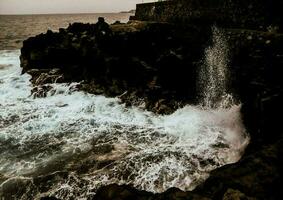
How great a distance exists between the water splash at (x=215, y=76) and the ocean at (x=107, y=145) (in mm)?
72

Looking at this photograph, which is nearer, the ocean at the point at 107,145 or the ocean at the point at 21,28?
the ocean at the point at 107,145

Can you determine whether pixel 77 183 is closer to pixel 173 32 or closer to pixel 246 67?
pixel 246 67

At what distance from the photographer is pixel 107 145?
990cm

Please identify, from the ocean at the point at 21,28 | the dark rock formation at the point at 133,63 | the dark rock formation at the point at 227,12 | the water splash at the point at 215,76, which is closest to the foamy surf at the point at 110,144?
the water splash at the point at 215,76

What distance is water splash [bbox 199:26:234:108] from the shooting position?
42.1ft

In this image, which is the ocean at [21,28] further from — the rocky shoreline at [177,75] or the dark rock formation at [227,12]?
the dark rock formation at [227,12]

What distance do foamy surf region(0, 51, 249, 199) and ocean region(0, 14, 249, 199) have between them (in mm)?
26

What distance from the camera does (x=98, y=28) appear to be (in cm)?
2016

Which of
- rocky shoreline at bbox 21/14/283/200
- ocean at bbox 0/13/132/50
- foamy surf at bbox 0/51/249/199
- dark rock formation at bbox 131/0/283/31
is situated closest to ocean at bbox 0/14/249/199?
foamy surf at bbox 0/51/249/199

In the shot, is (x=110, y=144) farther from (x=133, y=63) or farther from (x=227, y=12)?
(x=227, y=12)

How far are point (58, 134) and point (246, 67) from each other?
7419 millimetres

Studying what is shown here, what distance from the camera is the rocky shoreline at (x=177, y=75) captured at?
493 cm

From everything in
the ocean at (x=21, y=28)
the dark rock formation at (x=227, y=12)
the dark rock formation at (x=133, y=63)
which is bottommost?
the ocean at (x=21, y=28)

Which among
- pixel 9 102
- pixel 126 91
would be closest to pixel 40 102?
pixel 9 102
